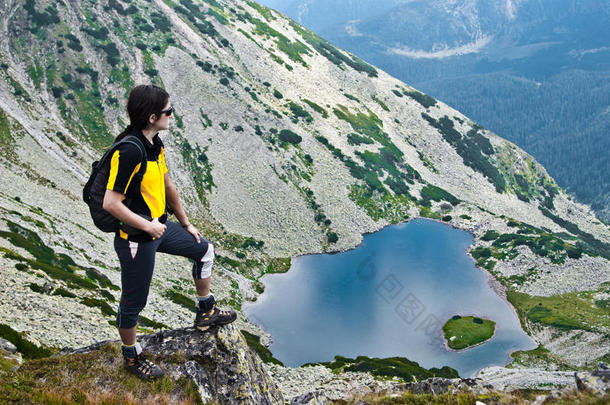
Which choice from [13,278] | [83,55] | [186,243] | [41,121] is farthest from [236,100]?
[186,243]

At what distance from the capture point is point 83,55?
90.8 metres

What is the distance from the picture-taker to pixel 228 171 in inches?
3477

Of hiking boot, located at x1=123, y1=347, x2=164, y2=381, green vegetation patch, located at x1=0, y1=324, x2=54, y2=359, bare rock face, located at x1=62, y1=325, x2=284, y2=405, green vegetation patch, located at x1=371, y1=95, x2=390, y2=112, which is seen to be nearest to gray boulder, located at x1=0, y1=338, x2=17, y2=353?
green vegetation patch, located at x1=0, y1=324, x2=54, y2=359

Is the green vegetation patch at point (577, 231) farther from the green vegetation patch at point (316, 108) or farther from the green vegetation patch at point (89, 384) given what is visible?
the green vegetation patch at point (89, 384)

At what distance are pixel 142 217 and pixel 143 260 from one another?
881mm

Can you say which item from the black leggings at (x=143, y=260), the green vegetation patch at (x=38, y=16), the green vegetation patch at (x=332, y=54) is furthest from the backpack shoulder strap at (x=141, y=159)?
the green vegetation patch at (x=332, y=54)

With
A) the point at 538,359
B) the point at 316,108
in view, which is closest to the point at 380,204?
the point at 316,108

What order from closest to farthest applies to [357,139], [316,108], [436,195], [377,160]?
[436,195]
[377,160]
[357,139]
[316,108]

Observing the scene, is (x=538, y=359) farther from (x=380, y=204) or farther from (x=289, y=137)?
(x=289, y=137)

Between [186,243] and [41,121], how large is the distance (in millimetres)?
78770

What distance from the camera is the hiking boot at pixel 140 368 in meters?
9.88

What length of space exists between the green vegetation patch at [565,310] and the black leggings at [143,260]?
232 ft

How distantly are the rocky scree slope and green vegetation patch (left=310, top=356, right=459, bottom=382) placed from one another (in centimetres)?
1143

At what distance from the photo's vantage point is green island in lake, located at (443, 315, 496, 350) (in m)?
62.2
